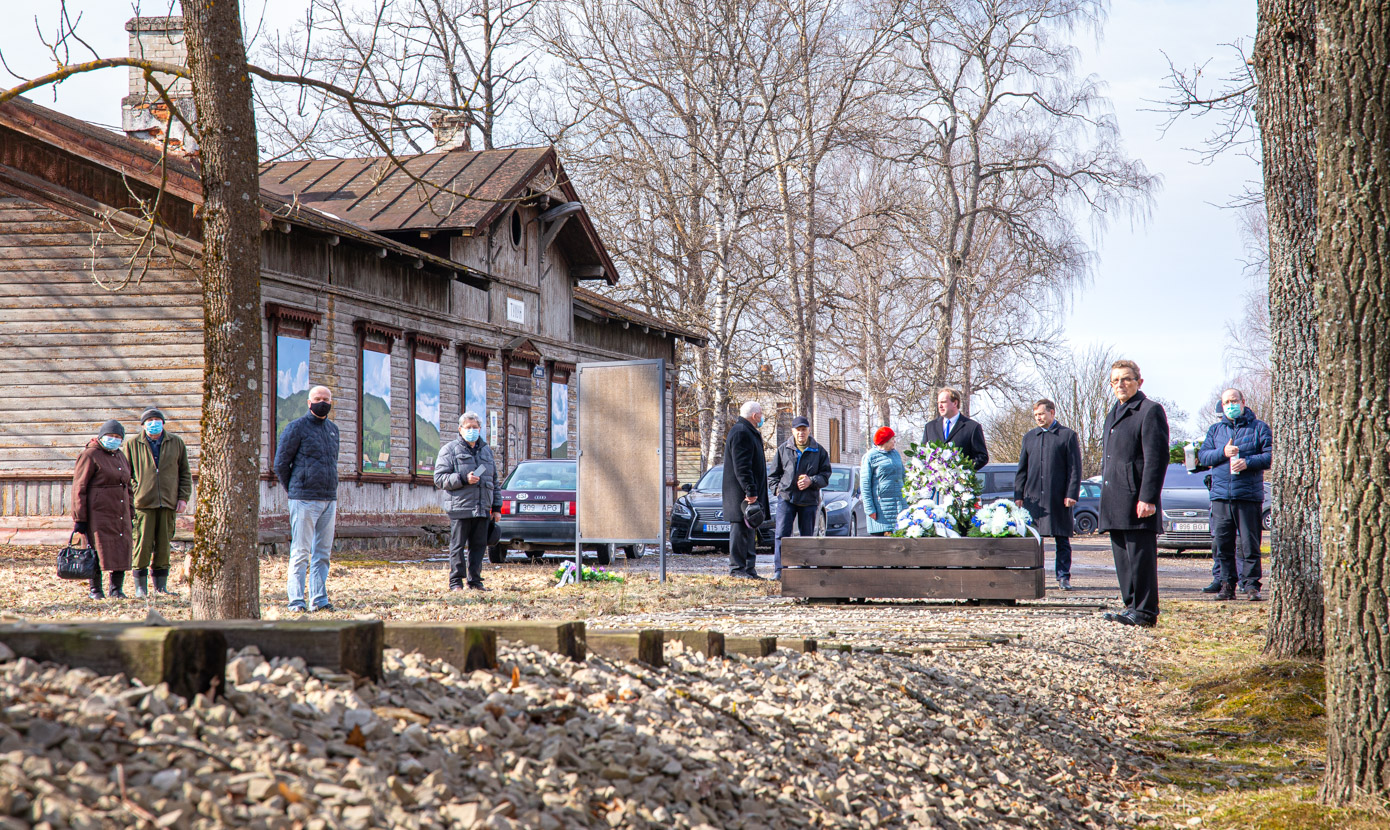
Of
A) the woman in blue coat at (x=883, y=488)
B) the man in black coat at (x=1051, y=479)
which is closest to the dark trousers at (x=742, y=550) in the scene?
the woman in blue coat at (x=883, y=488)

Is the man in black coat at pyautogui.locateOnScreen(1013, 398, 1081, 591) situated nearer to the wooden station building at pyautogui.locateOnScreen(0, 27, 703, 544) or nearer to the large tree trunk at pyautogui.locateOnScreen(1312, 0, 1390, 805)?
the wooden station building at pyautogui.locateOnScreen(0, 27, 703, 544)

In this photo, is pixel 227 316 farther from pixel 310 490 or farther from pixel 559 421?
pixel 559 421

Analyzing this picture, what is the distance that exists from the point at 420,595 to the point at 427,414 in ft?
37.0

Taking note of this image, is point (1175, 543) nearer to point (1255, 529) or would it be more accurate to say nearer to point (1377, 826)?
point (1255, 529)

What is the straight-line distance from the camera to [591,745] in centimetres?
316

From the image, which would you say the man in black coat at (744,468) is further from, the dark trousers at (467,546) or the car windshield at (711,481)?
the car windshield at (711,481)

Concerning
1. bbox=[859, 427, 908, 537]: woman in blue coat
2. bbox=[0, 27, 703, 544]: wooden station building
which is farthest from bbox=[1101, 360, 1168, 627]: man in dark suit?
bbox=[0, 27, 703, 544]: wooden station building

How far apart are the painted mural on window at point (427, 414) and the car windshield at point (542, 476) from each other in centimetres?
436

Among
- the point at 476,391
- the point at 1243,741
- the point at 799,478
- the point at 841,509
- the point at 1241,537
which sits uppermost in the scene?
the point at 476,391

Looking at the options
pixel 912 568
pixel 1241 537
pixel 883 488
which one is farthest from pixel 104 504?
pixel 1241 537

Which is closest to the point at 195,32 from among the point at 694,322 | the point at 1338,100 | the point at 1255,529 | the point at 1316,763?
the point at 1338,100

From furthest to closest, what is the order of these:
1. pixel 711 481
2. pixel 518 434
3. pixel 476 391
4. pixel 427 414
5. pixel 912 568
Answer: pixel 518 434 < pixel 476 391 < pixel 427 414 < pixel 711 481 < pixel 912 568

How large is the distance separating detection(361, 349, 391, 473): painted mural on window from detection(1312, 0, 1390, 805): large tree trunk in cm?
1803

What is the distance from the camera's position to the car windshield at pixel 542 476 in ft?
59.2
